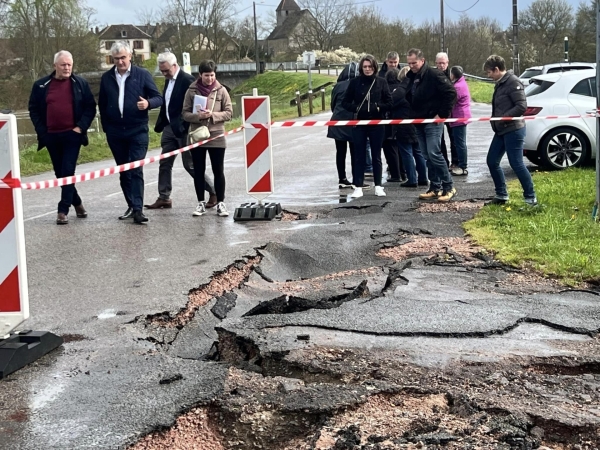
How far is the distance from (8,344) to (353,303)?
7.57 feet

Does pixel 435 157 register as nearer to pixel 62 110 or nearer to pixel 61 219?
pixel 62 110

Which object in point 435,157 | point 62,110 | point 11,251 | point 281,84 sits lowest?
point 11,251

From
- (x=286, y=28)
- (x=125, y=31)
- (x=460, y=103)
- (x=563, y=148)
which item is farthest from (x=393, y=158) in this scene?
(x=125, y=31)

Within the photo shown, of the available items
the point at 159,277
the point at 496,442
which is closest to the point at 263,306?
the point at 159,277

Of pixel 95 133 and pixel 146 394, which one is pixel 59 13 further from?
pixel 146 394

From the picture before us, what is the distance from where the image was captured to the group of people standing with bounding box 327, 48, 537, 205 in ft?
31.5

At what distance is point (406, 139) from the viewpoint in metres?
11.7

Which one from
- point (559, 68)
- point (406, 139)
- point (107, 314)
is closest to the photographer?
point (107, 314)

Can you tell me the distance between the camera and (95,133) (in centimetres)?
2731

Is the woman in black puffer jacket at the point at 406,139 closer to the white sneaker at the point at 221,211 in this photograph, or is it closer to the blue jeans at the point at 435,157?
the blue jeans at the point at 435,157

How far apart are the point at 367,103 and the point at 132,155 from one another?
330cm

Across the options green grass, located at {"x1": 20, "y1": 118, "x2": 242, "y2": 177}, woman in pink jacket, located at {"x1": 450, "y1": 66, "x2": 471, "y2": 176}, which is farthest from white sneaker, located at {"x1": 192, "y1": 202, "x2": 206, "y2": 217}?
green grass, located at {"x1": 20, "y1": 118, "x2": 242, "y2": 177}

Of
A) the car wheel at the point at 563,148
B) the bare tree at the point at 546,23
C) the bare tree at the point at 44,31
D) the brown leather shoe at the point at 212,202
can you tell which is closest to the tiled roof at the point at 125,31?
the bare tree at the point at 44,31

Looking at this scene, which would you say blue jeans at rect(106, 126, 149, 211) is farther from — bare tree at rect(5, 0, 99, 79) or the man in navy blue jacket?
bare tree at rect(5, 0, 99, 79)
